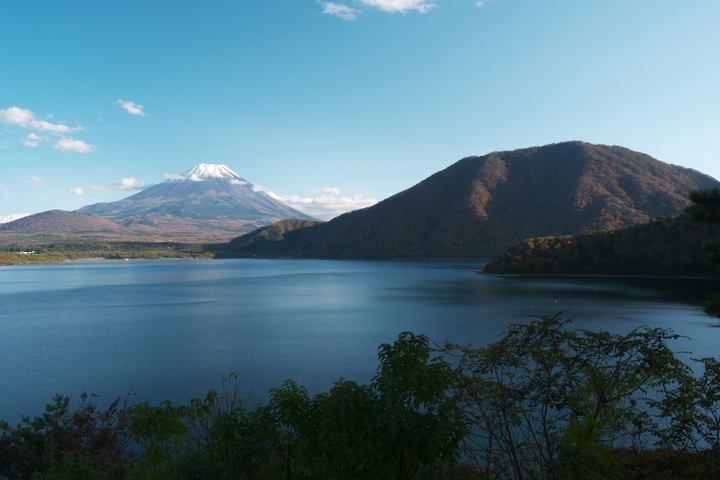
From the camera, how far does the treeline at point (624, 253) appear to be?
4722 cm

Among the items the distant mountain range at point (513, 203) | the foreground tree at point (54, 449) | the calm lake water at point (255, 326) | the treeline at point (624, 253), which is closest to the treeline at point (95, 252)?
the distant mountain range at point (513, 203)

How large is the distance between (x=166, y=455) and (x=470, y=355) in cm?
408

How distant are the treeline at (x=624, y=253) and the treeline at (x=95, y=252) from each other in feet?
356

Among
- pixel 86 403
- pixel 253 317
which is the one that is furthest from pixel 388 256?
pixel 86 403

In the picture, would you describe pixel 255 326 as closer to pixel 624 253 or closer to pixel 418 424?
pixel 418 424

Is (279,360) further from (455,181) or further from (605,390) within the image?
(455,181)

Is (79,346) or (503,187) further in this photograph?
(503,187)

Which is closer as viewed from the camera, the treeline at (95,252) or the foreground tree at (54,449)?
the foreground tree at (54,449)

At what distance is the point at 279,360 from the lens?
16312 mm

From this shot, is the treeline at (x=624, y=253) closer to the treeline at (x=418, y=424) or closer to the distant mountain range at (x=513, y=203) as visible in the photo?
the distant mountain range at (x=513, y=203)

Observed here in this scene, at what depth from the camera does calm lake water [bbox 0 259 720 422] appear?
14273mm

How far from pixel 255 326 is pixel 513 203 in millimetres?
105781

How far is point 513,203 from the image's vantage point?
11631cm

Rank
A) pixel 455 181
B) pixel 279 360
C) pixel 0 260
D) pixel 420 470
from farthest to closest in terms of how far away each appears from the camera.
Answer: pixel 455 181 → pixel 0 260 → pixel 279 360 → pixel 420 470
